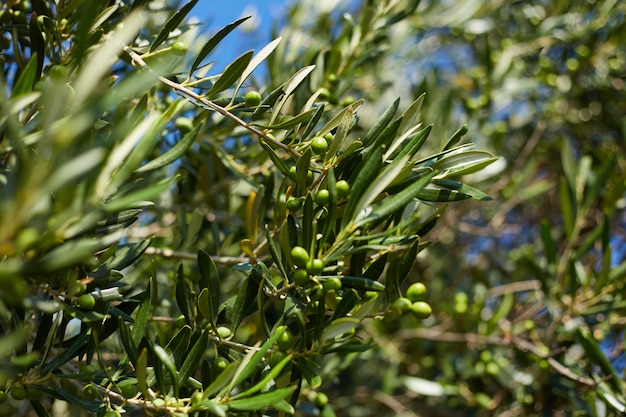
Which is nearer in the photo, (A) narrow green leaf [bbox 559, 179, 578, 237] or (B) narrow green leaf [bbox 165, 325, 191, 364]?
(B) narrow green leaf [bbox 165, 325, 191, 364]

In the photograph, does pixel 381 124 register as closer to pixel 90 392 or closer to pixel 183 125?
pixel 183 125

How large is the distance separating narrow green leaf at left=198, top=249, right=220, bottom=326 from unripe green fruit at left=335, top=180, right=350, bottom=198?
27cm

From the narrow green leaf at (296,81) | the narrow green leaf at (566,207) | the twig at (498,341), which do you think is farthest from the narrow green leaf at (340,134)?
Answer: the narrow green leaf at (566,207)

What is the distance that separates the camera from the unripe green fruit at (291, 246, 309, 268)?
1.04 meters

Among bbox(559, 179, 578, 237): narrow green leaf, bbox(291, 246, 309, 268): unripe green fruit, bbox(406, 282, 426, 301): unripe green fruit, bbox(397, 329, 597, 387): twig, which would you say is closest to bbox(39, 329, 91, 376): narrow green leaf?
bbox(291, 246, 309, 268): unripe green fruit

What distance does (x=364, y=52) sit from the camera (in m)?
1.89

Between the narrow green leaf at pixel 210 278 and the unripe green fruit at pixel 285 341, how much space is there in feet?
0.51

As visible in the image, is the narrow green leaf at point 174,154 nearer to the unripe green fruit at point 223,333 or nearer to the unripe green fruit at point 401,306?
the unripe green fruit at point 223,333

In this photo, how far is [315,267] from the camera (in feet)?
3.40

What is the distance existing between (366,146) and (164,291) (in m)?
0.85

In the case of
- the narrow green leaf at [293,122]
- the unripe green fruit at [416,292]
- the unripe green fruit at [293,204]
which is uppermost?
the narrow green leaf at [293,122]

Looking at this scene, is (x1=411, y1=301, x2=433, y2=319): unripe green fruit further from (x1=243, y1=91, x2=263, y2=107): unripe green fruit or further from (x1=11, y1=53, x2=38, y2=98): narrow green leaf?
(x1=11, y1=53, x2=38, y2=98): narrow green leaf

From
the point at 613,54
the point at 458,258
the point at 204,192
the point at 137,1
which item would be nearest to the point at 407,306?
the point at 137,1

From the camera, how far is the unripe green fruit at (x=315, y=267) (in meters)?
1.04
